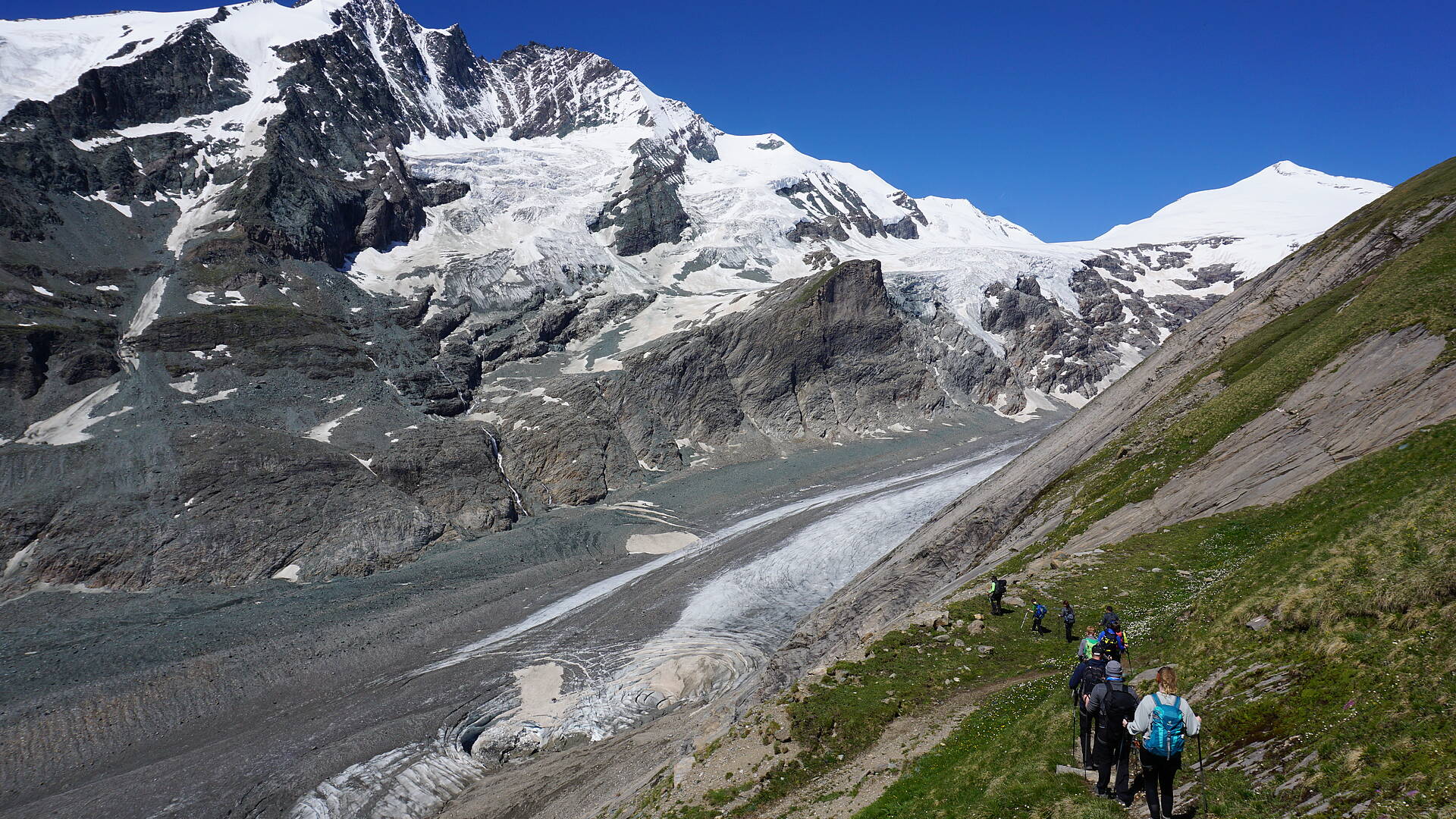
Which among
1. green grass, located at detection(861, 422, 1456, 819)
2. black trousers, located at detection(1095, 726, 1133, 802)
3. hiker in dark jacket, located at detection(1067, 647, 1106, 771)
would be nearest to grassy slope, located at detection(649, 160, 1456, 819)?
green grass, located at detection(861, 422, 1456, 819)

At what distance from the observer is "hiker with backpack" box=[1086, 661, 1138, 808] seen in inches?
452

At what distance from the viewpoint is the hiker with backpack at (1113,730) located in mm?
11469

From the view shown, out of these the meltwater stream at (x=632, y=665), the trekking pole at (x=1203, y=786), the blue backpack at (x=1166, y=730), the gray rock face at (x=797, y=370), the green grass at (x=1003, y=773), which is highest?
the gray rock face at (x=797, y=370)

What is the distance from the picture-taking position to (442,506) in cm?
9588

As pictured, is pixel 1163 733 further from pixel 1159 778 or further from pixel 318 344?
pixel 318 344

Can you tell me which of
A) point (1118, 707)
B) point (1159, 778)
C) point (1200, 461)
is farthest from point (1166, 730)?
point (1200, 461)

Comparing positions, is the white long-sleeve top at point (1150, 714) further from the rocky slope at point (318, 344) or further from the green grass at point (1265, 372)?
the rocky slope at point (318, 344)

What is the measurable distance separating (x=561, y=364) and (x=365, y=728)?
336ft

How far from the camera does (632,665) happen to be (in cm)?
5653

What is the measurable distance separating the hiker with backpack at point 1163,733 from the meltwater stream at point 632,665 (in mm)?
42453

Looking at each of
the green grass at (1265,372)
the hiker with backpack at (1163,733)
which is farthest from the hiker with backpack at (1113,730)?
the green grass at (1265,372)

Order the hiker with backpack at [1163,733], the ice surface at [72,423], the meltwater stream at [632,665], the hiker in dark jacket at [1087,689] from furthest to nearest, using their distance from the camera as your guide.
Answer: the ice surface at [72,423] < the meltwater stream at [632,665] < the hiker in dark jacket at [1087,689] < the hiker with backpack at [1163,733]

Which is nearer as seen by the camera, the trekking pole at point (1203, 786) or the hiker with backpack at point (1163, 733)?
the trekking pole at point (1203, 786)

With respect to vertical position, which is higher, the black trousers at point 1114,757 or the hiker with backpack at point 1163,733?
the hiker with backpack at point 1163,733
